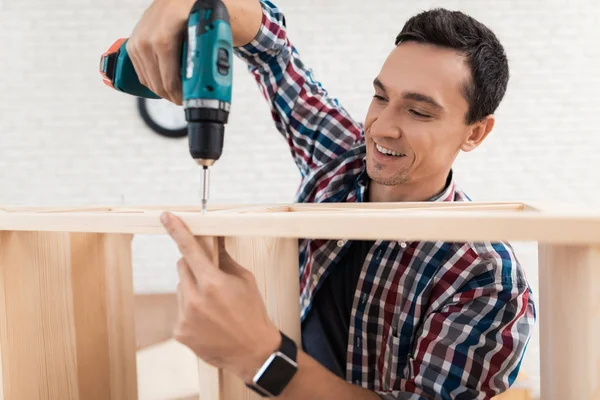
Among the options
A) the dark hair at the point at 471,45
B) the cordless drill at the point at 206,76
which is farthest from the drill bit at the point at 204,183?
the dark hair at the point at 471,45

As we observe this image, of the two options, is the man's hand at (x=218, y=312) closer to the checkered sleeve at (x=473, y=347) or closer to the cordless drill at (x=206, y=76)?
the cordless drill at (x=206, y=76)

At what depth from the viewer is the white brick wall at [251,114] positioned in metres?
2.81

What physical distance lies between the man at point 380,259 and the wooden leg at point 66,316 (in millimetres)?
317

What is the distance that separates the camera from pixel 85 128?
2.90 metres

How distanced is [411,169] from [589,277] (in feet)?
1.96

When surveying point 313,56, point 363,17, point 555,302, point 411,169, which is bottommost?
point 555,302

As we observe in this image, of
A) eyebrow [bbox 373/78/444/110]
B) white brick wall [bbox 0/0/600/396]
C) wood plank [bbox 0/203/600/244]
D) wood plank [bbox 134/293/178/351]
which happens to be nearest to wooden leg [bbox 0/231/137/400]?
wood plank [bbox 0/203/600/244]

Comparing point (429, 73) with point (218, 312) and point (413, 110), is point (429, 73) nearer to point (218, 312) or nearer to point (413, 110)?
point (413, 110)

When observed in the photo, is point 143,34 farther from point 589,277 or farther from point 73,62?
point 73,62

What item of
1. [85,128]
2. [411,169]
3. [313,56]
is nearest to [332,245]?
[411,169]

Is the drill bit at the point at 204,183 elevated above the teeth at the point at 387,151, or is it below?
below

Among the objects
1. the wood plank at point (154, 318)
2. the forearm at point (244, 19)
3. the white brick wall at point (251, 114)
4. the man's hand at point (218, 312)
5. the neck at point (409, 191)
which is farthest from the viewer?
the white brick wall at point (251, 114)

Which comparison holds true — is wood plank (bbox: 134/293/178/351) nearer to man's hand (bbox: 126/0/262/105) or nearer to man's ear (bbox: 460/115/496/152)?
man's ear (bbox: 460/115/496/152)

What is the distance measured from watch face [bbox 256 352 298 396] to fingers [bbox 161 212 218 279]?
14cm
